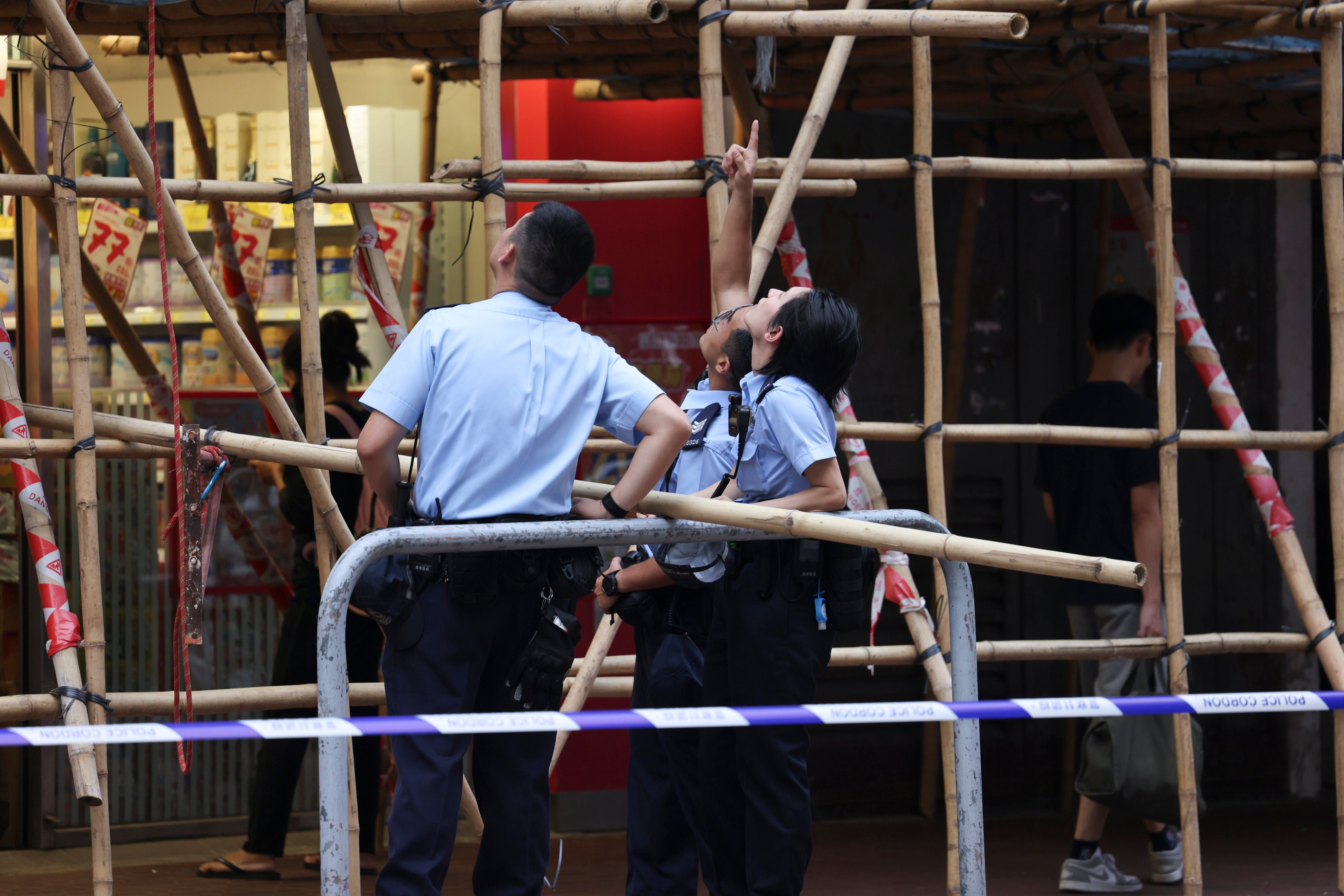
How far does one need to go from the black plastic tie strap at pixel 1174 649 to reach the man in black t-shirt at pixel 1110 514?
0.31m

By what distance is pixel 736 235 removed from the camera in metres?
3.77

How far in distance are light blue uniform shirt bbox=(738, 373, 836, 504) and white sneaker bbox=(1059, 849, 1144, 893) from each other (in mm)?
2116

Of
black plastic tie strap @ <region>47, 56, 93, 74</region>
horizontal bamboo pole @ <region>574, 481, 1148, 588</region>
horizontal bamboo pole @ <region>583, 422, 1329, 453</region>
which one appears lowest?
horizontal bamboo pole @ <region>574, 481, 1148, 588</region>

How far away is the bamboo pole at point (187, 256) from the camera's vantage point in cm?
329

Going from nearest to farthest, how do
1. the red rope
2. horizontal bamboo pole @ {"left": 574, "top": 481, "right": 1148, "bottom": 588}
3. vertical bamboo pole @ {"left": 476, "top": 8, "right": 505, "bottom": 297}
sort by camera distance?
horizontal bamboo pole @ {"left": 574, "top": 481, "right": 1148, "bottom": 588}
the red rope
vertical bamboo pole @ {"left": 476, "top": 8, "right": 505, "bottom": 297}

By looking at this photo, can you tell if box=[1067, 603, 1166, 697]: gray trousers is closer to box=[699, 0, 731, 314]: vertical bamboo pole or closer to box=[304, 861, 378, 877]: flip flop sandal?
box=[699, 0, 731, 314]: vertical bamboo pole

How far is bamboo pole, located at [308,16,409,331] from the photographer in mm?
3889

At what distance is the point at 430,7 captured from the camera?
3.73 m

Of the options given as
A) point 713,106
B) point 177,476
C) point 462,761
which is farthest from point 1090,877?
point 177,476

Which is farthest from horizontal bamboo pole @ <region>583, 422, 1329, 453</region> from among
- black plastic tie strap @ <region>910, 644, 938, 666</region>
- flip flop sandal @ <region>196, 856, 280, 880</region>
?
flip flop sandal @ <region>196, 856, 280, 880</region>

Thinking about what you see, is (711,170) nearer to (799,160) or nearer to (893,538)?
(799,160)

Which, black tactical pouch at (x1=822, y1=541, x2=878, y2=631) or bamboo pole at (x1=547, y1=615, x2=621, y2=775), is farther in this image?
bamboo pole at (x1=547, y1=615, x2=621, y2=775)

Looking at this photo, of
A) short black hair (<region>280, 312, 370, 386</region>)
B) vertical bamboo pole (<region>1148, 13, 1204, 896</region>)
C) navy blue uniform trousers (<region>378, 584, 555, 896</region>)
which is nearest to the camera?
navy blue uniform trousers (<region>378, 584, 555, 896</region>)

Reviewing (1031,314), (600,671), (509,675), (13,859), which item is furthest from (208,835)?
(1031,314)
